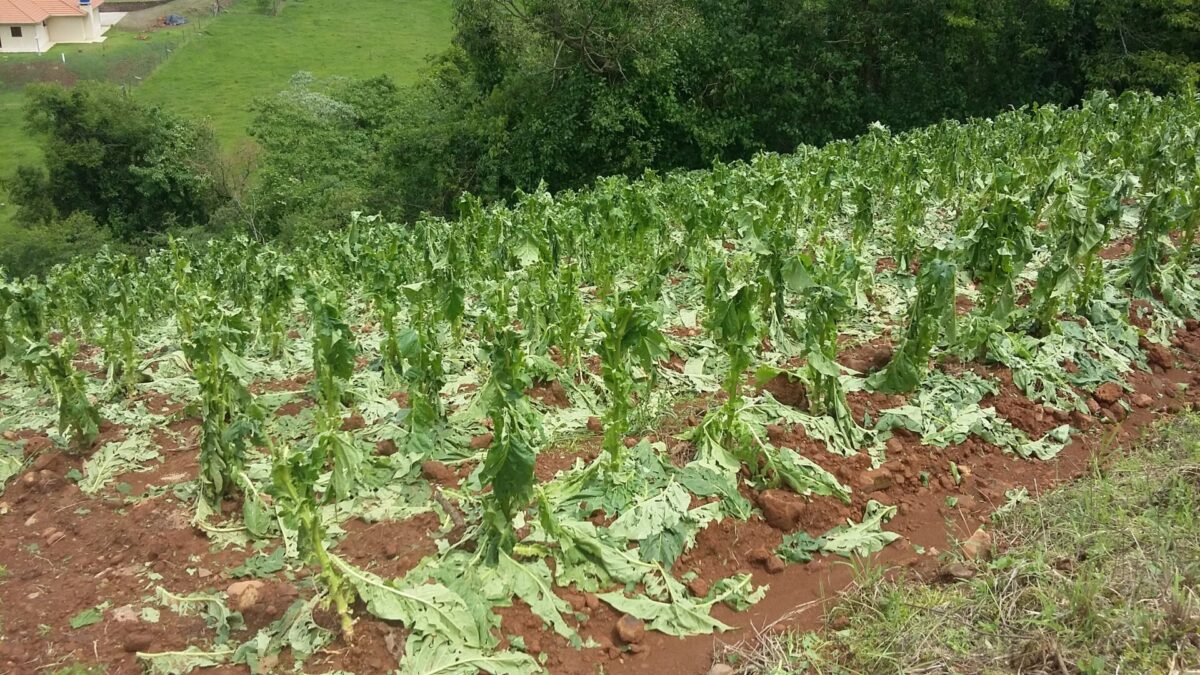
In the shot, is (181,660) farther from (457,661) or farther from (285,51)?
(285,51)

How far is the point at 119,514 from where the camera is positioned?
4.52 metres

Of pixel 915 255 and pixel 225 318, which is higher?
pixel 225 318

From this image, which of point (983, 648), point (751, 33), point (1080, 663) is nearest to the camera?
point (1080, 663)

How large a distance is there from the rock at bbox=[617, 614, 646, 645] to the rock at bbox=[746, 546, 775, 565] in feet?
2.29

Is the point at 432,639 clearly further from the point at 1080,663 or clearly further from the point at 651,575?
the point at 1080,663

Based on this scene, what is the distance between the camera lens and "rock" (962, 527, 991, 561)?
3.76 m

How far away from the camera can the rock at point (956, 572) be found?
11.8 ft

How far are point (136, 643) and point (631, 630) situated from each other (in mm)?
2073

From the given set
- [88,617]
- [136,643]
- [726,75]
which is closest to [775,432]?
[136,643]

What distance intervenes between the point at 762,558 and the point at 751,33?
21.0 m

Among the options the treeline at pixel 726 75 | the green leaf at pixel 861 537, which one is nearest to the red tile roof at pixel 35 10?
the treeline at pixel 726 75

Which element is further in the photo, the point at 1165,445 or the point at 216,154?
the point at 216,154

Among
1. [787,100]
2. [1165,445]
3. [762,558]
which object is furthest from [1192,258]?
[787,100]

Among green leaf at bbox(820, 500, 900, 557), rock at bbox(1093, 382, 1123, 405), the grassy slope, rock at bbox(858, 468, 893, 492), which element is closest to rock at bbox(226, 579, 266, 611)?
green leaf at bbox(820, 500, 900, 557)
